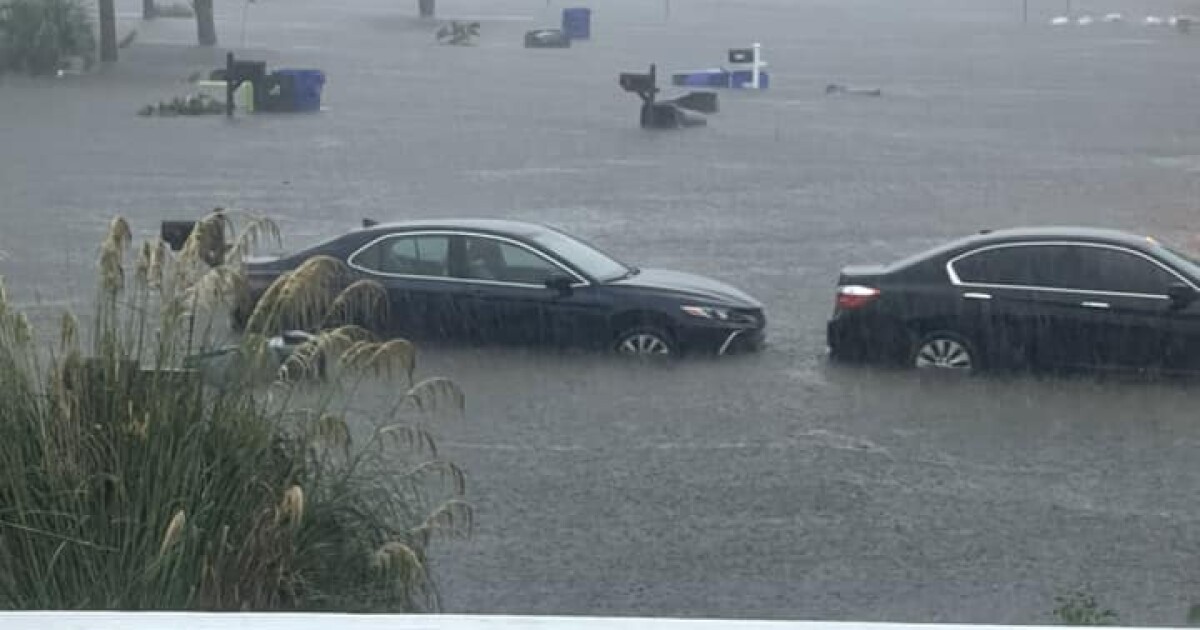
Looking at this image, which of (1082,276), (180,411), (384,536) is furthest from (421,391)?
(1082,276)

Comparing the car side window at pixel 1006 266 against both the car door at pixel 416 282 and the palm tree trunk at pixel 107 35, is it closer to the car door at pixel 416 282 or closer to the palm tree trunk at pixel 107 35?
the car door at pixel 416 282

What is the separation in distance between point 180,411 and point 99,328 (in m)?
0.53

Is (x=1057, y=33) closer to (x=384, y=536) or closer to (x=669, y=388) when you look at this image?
(x=669, y=388)

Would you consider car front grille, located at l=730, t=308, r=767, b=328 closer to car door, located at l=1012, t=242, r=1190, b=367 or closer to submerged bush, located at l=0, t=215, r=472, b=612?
car door, located at l=1012, t=242, r=1190, b=367

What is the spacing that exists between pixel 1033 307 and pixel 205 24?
53.3m

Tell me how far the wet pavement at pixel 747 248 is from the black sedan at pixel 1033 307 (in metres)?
0.32

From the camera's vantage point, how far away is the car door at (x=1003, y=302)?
16844 mm

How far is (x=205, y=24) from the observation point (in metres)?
66.8

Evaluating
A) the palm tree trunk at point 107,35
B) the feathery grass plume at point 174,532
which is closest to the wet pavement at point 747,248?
the palm tree trunk at point 107,35

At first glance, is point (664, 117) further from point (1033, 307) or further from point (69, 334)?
point (69, 334)

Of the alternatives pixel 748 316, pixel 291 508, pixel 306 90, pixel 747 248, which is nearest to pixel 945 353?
pixel 748 316

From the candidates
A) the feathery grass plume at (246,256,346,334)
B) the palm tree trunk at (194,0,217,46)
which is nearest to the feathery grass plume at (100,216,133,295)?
the feathery grass plume at (246,256,346,334)

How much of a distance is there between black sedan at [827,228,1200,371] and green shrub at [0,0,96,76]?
42340 millimetres

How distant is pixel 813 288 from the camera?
21.7 meters
